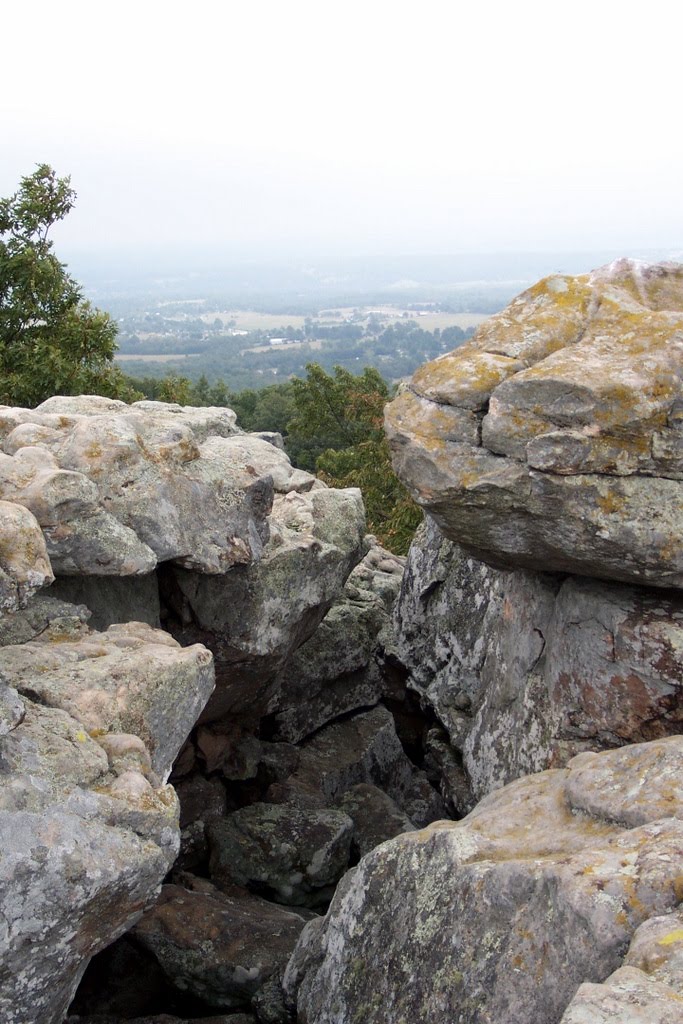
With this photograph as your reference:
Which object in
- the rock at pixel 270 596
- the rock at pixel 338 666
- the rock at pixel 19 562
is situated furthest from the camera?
the rock at pixel 338 666

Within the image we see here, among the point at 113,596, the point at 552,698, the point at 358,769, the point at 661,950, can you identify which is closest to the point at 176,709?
the point at 113,596

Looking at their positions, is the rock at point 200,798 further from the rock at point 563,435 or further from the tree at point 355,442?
the tree at point 355,442

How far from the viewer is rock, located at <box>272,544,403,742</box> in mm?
17312

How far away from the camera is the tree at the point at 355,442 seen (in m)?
30.6

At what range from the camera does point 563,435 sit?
1008cm

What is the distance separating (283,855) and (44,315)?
16.7 meters

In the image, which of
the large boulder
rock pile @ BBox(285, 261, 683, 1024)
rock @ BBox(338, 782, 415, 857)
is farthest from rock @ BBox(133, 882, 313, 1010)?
the large boulder

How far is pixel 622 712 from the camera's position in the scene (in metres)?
11.0

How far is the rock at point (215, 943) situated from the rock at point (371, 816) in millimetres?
2548

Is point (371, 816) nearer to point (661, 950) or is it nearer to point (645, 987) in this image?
point (661, 950)

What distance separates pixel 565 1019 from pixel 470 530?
20.6 ft

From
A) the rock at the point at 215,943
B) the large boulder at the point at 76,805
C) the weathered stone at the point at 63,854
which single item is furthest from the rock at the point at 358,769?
the weathered stone at the point at 63,854

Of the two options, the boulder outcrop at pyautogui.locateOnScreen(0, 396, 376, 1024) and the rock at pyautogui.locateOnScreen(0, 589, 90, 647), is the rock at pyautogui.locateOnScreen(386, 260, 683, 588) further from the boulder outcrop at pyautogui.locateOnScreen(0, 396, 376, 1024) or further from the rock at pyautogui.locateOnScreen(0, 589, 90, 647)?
the rock at pyautogui.locateOnScreen(0, 589, 90, 647)

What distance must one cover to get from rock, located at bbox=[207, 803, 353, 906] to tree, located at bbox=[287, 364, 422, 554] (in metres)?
14.5
